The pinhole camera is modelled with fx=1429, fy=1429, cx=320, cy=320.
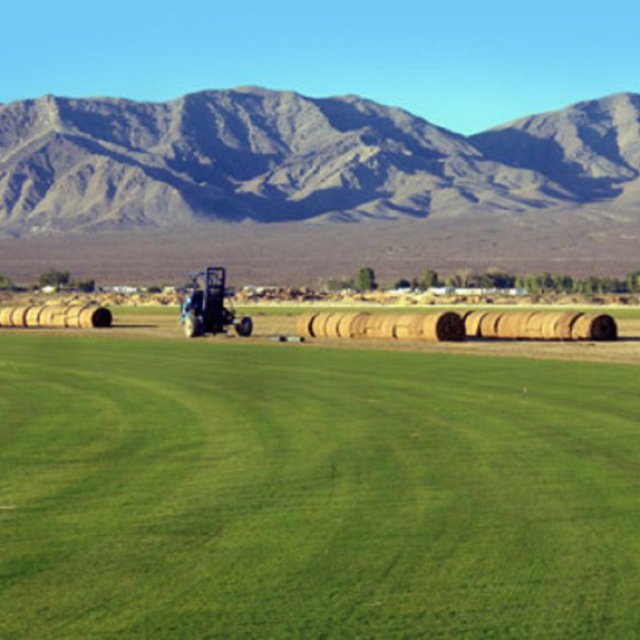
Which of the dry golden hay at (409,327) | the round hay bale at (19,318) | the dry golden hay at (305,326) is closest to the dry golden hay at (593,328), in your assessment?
the dry golden hay at (409,327)

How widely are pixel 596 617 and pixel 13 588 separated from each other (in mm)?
4291

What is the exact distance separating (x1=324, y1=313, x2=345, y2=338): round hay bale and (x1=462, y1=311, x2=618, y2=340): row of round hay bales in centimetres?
506

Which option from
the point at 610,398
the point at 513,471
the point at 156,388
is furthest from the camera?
the point at 156,388

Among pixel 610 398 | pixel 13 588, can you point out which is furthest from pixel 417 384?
pixel 13 588

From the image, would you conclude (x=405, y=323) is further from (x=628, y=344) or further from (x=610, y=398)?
(x=610, y=398)

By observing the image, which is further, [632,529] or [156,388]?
[156,388]

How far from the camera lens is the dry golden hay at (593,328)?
50219 mm

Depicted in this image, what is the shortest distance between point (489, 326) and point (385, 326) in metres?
3.95

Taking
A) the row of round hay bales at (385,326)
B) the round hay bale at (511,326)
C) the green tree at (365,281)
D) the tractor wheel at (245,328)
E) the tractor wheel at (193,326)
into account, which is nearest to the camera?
the row of round hay bales at (385,326)

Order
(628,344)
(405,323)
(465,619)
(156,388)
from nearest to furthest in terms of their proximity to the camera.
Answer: (465,619), (156,388), (628,344), (405,323)

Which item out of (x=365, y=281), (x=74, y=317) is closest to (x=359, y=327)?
(x=74, y=317)

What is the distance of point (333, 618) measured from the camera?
984 centimetres

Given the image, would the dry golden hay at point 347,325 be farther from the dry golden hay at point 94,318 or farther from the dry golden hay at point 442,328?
the dry golden hay at point 94,318

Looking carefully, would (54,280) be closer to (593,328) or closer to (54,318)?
(54,318)
